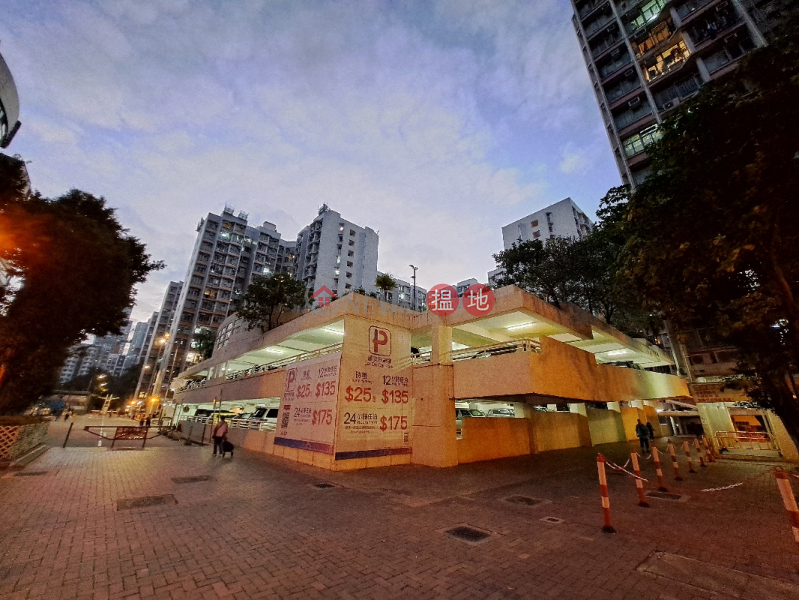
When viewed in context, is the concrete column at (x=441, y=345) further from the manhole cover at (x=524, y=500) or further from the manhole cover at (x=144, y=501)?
the manhole cover at (x=144, y=501)

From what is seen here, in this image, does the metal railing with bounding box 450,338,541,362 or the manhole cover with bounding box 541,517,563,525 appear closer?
the manhole cover with bounding box 541,517,563,525

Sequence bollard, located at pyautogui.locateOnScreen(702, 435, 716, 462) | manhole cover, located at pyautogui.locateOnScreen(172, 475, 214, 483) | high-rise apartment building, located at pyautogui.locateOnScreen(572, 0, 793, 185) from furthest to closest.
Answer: high-rise apartment building, located at pyautogui.locateOnScreen(572, 0, 793, 185) → bollard, located at pyautogui.locateOnScreen(702, 435, 716, 462) → manhole cover, located at pyautogui.locateOnScreen(172, 475, 214, 483)

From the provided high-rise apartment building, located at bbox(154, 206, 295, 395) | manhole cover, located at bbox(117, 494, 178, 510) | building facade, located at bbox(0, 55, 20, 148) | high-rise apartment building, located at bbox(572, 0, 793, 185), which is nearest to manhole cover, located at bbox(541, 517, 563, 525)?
manhole cover, located at bbox(117, 494, 178, 510)

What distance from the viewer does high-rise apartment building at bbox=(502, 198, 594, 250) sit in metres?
58.4

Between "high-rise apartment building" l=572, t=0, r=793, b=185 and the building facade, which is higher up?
"high-rise apartment building" l=572, t=0, r=793, b=185

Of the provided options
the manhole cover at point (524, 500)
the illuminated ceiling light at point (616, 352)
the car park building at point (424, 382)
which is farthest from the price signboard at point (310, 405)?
the illuminated ceiling light at point (616, 352)

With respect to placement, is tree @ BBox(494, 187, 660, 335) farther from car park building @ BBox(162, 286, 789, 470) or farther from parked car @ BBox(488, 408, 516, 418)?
parked car @ BBox(488, 408, 516, 418)

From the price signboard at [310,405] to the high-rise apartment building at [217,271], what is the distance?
5746 centimetres

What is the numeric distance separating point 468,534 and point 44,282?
17795mm

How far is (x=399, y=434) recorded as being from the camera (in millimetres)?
13562

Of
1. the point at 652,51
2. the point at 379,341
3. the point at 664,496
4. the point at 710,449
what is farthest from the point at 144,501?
the point at 652,51

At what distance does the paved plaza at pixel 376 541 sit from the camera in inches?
146

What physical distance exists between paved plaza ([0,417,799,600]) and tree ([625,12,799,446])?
439cm

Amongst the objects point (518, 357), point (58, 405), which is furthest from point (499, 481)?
point (58, 405)
